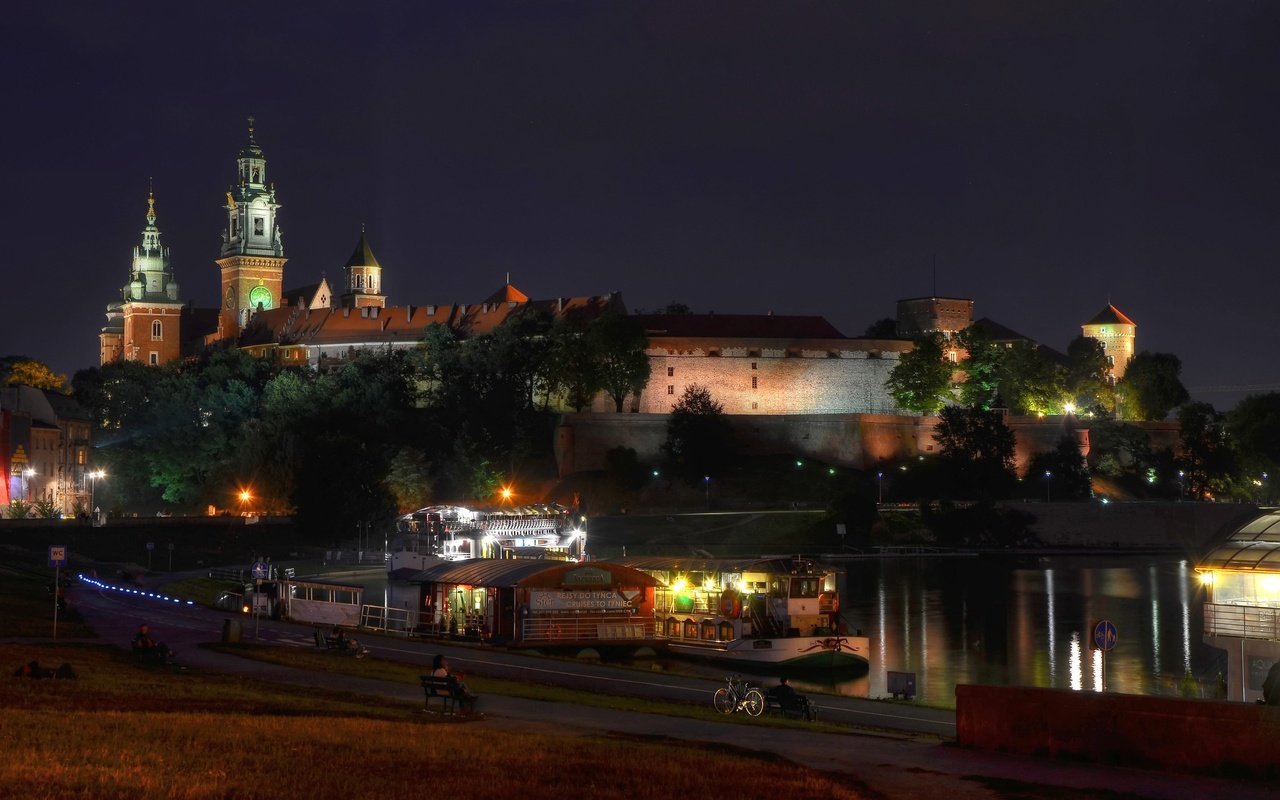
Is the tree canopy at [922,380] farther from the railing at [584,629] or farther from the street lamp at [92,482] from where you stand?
the railing at [584,629]

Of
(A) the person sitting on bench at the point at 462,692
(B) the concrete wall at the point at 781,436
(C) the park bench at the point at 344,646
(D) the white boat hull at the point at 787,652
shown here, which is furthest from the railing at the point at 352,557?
(A) the person sitting on bench at the point at 462,692

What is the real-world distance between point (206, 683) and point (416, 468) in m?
60.2

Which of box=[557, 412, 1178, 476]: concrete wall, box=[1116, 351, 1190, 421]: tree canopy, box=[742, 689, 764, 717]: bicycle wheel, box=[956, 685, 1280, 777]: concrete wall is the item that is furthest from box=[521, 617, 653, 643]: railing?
box=[1116, 351, 1190, 421]: tree canopy

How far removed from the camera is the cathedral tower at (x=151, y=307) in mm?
127625

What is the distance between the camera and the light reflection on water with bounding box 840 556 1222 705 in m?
38.6

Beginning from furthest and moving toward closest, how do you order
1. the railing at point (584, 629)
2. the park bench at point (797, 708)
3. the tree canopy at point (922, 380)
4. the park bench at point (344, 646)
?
the tree canopy at point (922, 380)
the railing at point (584, 629)
the park bench at point (344, 646)
the park bench at point (797, 708)

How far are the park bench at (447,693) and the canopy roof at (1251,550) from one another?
510 inches

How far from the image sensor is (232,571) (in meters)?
59.0

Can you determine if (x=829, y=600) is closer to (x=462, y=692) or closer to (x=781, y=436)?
(x=462, y=692)

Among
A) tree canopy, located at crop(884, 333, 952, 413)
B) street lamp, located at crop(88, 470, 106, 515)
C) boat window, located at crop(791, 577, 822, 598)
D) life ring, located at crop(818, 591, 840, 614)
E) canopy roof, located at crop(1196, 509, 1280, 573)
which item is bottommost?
life ring, located at crop(818, 591, 840, 614)

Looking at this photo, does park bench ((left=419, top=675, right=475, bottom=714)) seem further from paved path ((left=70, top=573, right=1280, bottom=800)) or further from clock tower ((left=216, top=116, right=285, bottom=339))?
clock tower ((left=216, top=116, right=285, bottom=339))

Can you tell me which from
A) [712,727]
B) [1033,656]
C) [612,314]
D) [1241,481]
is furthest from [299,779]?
[1241,481]

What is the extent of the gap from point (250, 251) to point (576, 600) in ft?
334

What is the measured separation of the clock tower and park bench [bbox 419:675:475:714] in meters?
111
